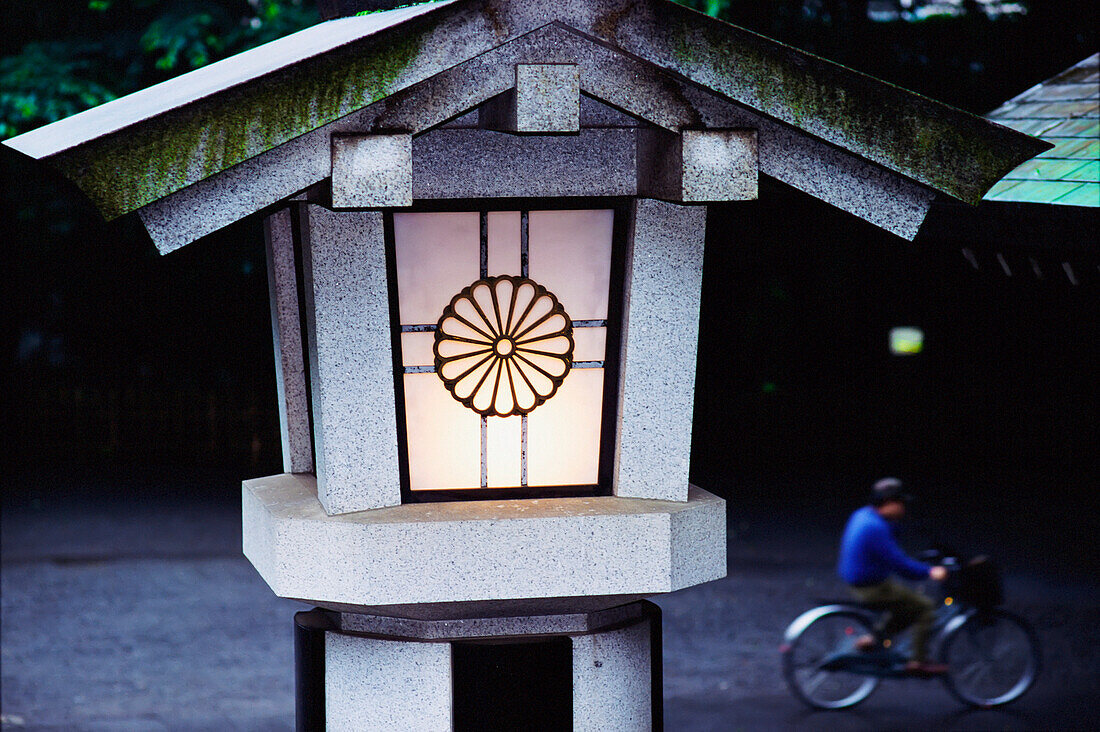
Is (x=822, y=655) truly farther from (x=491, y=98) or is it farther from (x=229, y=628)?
(x=491, y=98)

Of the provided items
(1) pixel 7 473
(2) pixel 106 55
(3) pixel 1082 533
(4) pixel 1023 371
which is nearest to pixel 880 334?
(4) pixel 1023 371

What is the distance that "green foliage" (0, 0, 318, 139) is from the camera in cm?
1078

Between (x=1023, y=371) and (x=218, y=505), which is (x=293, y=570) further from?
(x=1023, y=371)

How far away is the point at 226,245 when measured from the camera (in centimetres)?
1285

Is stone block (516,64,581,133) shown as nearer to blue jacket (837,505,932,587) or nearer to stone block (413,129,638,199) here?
stone block (413,129,638,199)

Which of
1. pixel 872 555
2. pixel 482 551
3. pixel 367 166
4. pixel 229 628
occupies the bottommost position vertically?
pixel 229 628

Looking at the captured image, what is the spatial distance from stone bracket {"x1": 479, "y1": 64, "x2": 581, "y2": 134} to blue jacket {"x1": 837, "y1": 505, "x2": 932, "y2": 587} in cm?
430

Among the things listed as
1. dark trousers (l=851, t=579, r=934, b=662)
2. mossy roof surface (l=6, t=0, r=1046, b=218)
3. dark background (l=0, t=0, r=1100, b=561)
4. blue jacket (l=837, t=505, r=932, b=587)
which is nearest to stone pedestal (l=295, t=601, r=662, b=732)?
mossy roof surface (l=6, t=0, r=1046, b=218)

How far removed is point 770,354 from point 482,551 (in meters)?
11.5

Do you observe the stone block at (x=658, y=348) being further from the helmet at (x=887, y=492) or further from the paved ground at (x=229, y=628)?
the paved ground at (x=229, y=628)

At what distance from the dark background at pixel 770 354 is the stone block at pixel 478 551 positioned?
854cm

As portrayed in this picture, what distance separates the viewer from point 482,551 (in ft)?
12.6

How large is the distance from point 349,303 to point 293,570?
0.81m

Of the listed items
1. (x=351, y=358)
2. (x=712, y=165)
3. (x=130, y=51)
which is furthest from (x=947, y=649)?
(x=130, y=51)
